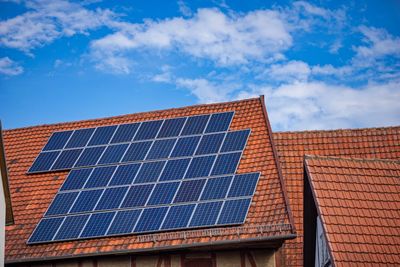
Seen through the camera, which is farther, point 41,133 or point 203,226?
point 41,133

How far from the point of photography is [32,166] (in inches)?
1261

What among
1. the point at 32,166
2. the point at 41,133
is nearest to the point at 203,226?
the point at 32,166

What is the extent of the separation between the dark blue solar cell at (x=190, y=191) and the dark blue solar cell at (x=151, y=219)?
0.63 meters

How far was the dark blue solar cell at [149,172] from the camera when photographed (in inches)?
1143

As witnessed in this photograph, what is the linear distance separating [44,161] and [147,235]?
7051 mm

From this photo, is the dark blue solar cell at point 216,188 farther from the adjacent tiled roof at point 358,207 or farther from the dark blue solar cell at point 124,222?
the adjacent tiled roof at point 358,207

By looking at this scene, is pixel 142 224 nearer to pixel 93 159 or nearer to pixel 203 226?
pixel 203 226

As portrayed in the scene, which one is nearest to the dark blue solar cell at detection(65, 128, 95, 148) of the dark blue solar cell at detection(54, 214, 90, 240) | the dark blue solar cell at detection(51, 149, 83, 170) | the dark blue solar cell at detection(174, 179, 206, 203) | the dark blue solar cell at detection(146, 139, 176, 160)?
the dark blue solar cell at detection(51, 149, 83, 170)

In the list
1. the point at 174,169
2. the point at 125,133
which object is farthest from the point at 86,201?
the point at 125,133

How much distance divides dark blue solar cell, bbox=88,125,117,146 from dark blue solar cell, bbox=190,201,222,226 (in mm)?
6495

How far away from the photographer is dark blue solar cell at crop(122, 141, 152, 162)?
99.8 ft

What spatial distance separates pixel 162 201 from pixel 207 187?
4.87 feet

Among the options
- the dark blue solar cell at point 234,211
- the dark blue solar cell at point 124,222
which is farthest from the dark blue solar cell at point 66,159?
the dark blue solar cell at point 234,211

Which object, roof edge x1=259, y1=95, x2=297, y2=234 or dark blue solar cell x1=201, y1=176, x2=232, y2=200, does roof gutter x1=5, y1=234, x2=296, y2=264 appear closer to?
roof edge x1=259, y1=95, x2=297, y2=234
